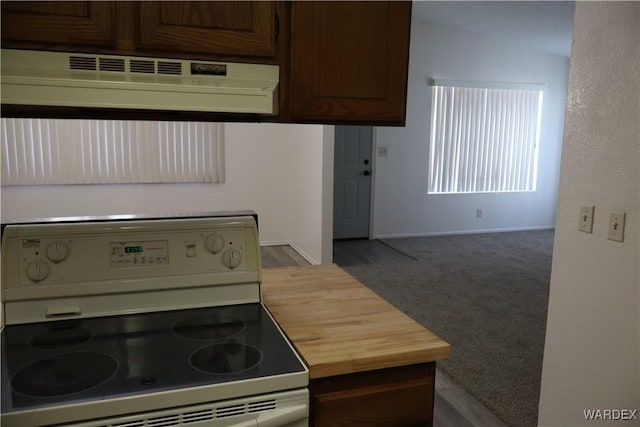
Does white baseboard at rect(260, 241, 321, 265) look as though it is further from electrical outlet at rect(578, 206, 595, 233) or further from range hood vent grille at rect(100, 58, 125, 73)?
range hood vent grille at rect(100, 58, 125, 73)

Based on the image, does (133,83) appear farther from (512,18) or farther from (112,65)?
(512,18)

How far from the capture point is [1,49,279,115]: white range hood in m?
1.11

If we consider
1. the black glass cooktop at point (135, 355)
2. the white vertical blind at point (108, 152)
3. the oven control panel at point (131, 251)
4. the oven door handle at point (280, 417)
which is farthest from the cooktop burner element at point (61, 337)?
the white vertical blind at point (108, 152)

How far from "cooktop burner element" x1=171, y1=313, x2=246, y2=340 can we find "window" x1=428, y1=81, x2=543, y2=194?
5.57 metres

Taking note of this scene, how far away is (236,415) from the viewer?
1106mm

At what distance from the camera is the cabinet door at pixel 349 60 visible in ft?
4.64

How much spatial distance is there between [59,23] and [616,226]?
1.88 m

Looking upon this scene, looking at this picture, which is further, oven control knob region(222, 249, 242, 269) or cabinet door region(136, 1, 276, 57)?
oven control knob region(222, 249, 242, 269)

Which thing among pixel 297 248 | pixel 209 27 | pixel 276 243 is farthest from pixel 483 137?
pixel 209 27

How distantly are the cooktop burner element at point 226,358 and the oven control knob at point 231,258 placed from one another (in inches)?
11.8

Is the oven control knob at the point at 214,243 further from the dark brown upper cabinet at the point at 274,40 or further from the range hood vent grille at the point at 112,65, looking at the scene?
the range hood vent grille at the point at 112,65

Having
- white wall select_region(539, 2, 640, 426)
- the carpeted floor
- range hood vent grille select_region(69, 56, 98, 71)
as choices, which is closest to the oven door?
range hood vent grille select_region(69, 56, 98, 71)

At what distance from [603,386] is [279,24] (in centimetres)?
175

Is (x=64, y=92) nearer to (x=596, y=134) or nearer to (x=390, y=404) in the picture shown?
(x=390, y=404)
